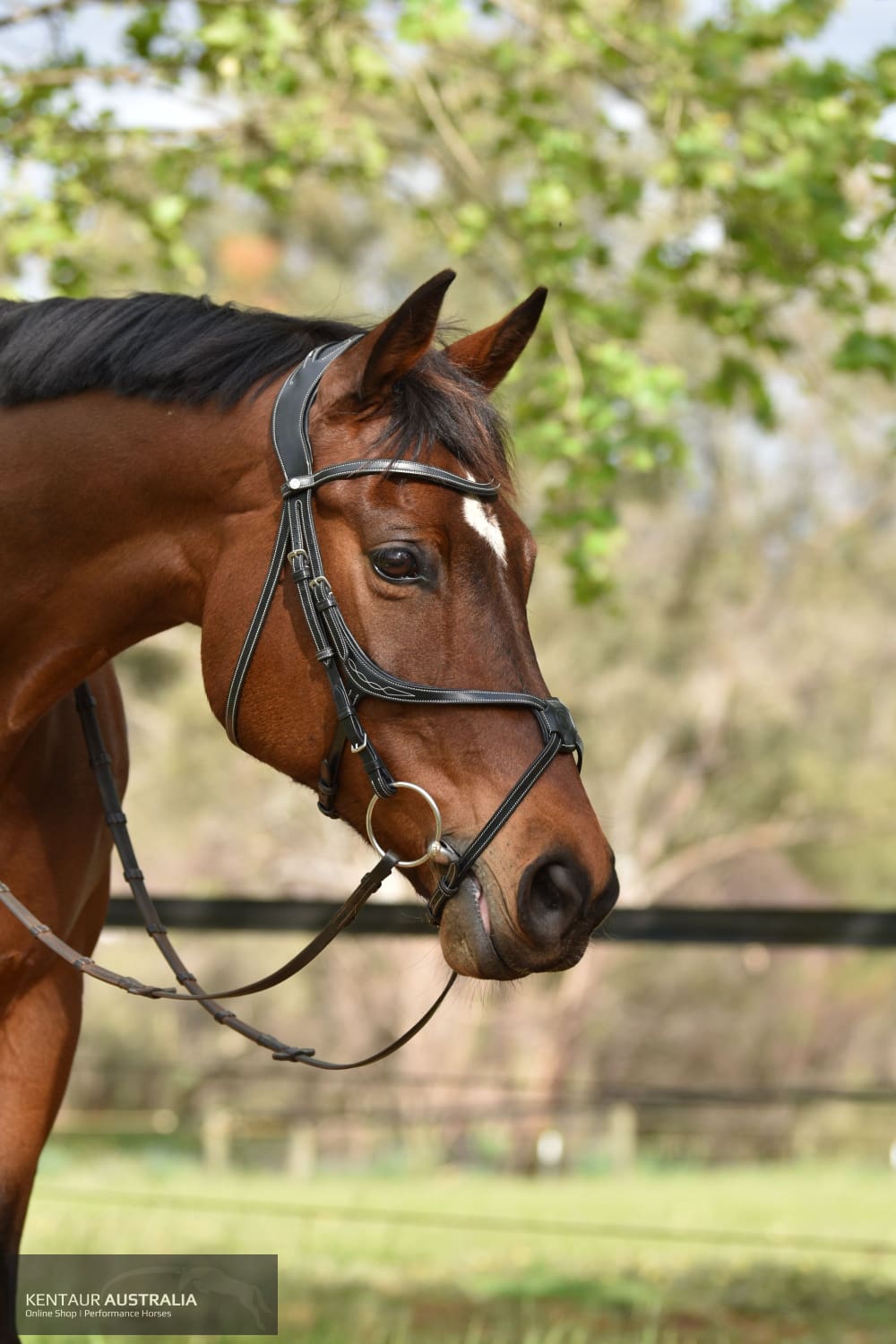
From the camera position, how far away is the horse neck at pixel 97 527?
2.45m

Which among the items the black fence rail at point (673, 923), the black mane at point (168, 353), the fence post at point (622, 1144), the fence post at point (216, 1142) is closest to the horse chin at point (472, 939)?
the black mane at point (168, 353)

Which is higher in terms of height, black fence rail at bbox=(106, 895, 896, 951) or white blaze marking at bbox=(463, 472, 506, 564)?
white blaze marking at bbox=(463, 472, 506, 564)

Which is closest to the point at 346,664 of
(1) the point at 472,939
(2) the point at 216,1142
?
(1) the point at 472,939

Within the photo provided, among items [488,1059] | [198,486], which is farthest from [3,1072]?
[488,1059]

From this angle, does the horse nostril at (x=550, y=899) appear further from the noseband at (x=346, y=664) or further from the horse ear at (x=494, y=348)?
the horse ear at (x=494, y=348)

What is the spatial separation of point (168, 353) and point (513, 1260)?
530 centimetres

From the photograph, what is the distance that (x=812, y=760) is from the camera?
19938 mm

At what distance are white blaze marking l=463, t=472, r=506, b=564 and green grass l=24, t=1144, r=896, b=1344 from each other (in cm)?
294

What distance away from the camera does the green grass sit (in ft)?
15.8

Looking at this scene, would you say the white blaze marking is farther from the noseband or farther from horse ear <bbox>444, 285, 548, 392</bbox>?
horse ear <bbox>444, 285, 548, 392</bbox>

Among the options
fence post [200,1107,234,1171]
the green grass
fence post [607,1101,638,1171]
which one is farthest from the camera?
fence post [607,1101,638,1171]

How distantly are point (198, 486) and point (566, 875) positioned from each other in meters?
0.99

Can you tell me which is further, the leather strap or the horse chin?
the leather strap

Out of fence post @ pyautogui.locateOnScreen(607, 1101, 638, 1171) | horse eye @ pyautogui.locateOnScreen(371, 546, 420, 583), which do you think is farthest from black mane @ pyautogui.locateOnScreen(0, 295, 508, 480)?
fence post @ pyautogui.locateOnScreen(607, 1101, 638, 1171)
